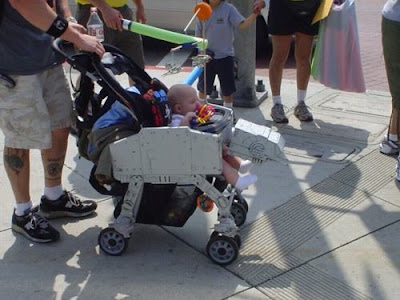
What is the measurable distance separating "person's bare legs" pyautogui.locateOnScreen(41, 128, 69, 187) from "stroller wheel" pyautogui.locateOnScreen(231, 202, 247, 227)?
3.63ft

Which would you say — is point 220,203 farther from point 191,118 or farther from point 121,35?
point 121,35

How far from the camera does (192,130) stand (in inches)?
126

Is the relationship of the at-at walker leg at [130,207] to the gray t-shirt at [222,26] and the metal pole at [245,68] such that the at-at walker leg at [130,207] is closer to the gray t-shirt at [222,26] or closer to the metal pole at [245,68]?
the gray t-shirt at [222,26]

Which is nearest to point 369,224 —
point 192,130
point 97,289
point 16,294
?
point 192,130

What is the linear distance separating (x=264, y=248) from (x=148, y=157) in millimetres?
880

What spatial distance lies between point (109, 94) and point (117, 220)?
0.70m

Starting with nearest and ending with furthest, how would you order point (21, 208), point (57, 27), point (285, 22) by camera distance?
point (57, 27), point (21, 208), point (285, 22)

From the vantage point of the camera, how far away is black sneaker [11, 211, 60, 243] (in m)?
3.65

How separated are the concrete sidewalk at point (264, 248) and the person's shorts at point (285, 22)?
3.84 feet

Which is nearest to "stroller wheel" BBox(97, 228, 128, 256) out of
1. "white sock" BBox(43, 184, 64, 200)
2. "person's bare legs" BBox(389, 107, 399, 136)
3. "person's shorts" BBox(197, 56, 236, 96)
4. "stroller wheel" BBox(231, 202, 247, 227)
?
"white sock" BBox(43, 184, 64, 200)

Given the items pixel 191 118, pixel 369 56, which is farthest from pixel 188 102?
pixel 369 56

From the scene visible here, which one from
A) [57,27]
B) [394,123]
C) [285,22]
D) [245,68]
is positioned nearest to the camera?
[57,27]

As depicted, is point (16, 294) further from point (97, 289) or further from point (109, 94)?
point (109, 94)

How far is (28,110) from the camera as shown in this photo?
3.46 m
